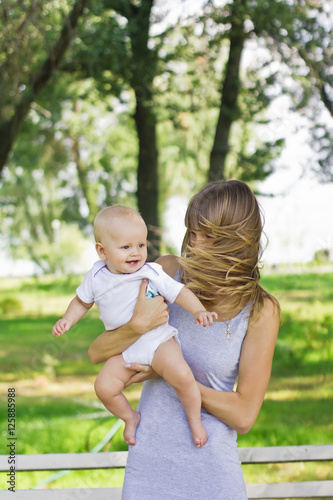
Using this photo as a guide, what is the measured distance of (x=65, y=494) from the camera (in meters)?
2.45

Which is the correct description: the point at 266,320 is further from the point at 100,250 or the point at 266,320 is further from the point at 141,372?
the point at 100,250

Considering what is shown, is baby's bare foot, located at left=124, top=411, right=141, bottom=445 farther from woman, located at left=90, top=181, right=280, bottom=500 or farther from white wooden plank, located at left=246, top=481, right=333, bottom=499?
white wooden plank, located at left=246, top=481, right=333, bottom=499

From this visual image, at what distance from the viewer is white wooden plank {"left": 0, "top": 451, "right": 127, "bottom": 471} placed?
8.09 ft

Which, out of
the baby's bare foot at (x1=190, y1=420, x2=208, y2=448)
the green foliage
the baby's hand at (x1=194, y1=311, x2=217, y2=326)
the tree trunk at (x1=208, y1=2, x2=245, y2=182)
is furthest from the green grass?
the baby's hand at (x1=194, y1=311, x2=217, y2=326)

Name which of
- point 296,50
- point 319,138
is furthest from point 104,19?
point 319,138

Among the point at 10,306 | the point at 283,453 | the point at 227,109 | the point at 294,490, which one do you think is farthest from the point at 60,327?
the point at 10,306

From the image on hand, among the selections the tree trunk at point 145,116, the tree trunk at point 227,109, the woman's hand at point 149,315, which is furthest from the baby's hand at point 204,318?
the tree trunk at point 227,109

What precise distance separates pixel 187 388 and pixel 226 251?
17.0 inches

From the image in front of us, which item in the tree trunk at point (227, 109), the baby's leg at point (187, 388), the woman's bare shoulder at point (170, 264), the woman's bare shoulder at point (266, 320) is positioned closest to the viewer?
the baby's leg at point (187, 388)

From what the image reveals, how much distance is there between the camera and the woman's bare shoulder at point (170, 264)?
6.49ft

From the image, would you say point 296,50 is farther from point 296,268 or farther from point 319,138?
point 296,268

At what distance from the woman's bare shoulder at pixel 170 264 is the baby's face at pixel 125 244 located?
14 centimetres

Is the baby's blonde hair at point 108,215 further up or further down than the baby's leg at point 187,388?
further up

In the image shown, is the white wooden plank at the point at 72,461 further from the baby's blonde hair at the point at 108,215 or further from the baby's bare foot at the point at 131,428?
the baby's blonde hair at the point at 108,215
